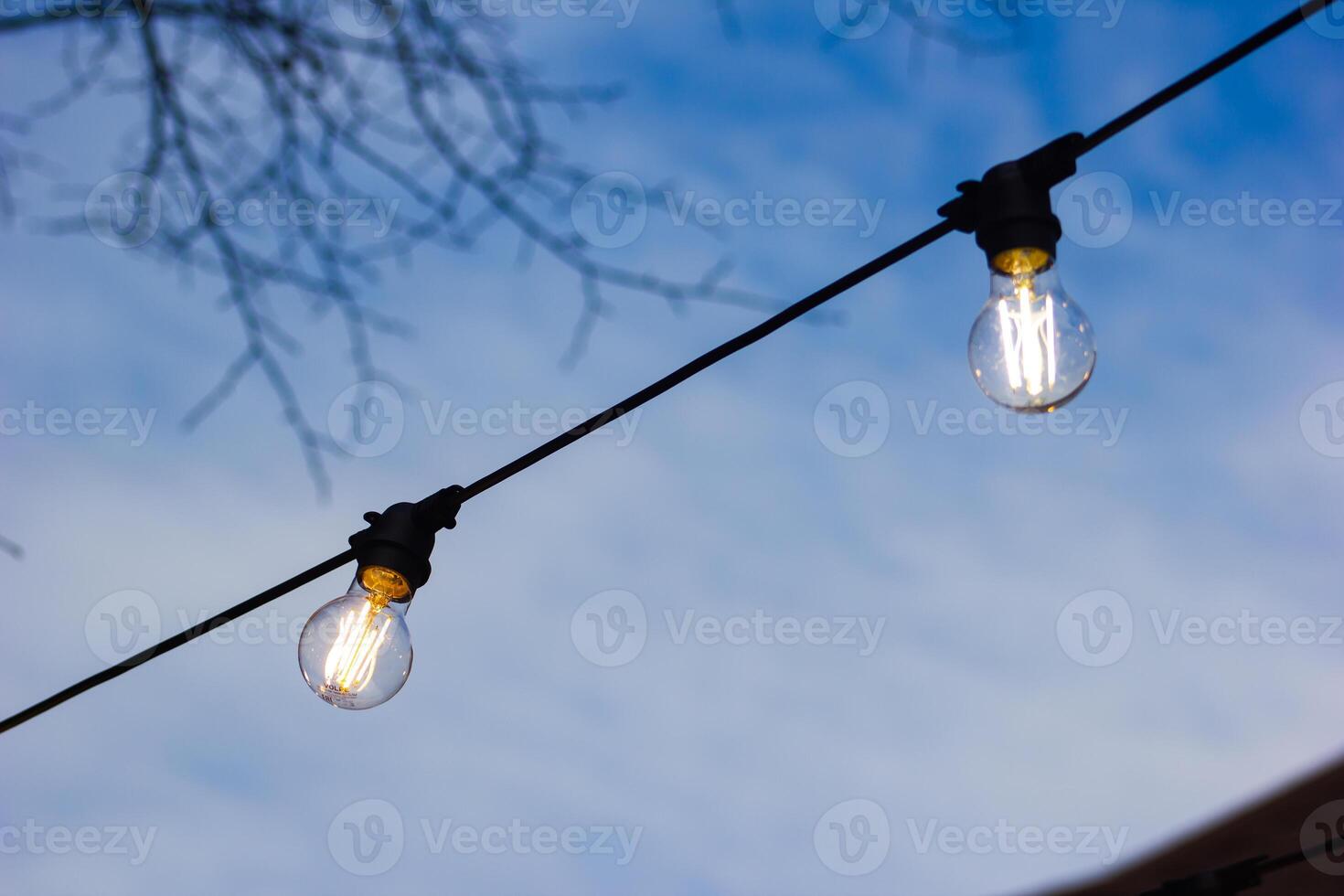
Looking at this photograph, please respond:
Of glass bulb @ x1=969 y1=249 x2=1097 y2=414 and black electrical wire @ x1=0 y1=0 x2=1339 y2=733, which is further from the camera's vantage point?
glass bulb @ x1=969 y1=249 x2=1097 y2=414

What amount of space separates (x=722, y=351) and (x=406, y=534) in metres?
0.74

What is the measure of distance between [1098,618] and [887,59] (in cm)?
1261

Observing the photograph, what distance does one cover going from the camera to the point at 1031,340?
57.7 inches

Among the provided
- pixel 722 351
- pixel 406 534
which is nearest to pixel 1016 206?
pixel 722 351

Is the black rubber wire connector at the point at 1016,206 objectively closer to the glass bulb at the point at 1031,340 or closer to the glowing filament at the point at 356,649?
the glass bulb at the point at 1031,340

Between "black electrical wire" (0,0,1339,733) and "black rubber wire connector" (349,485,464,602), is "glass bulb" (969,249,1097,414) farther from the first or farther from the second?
"black rubber wire connector" (349,485,464,602)

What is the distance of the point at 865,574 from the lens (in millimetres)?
26219

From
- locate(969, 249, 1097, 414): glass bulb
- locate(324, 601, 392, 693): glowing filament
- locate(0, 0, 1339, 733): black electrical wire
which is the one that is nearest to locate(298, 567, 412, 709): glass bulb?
locate(324, 601, 392, 693): glowing filament

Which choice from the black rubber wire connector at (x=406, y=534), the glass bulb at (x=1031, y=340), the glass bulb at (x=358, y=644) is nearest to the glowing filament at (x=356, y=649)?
the glass bulb at (x=358, y=644)

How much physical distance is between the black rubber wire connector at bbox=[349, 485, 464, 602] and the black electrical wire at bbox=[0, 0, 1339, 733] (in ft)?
0.09

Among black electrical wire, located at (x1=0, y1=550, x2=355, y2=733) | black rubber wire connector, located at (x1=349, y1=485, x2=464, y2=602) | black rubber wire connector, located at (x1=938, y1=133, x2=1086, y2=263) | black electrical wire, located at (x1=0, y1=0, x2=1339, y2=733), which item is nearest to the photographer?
black electrical wire, located at (x1=0, y1=0, x2=1339, y2=733)

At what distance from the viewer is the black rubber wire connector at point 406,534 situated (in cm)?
180

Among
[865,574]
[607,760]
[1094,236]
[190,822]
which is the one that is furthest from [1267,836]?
[607,760]

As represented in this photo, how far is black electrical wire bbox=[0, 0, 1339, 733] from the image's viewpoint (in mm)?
1128
